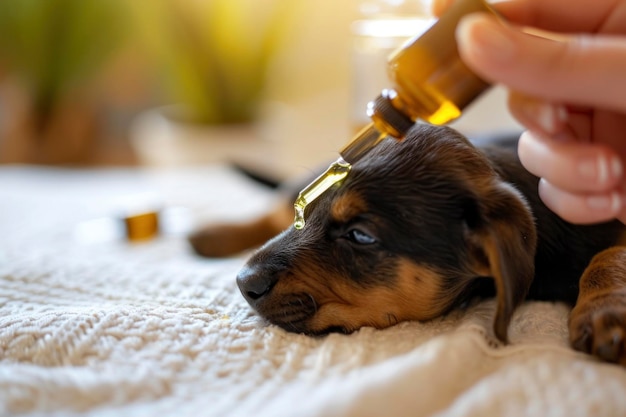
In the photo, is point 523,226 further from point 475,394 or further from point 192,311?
point 192,311

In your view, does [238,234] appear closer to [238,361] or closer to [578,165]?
[238,361]

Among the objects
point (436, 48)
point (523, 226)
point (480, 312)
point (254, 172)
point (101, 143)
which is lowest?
point (101, 143)

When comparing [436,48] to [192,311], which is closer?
[436,48]

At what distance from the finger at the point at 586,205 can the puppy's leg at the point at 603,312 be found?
170mm

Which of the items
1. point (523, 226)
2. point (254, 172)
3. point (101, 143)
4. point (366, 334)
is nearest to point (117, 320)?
point (366, 334)

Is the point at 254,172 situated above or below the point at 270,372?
below

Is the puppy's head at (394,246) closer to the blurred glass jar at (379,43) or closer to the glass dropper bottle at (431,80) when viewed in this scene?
the glass dropper bottle at (431,80)

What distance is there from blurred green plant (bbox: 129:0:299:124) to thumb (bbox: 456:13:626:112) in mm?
3299

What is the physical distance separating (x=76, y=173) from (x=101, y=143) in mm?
1360

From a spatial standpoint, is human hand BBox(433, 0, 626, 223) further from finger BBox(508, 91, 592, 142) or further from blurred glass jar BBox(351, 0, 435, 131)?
blurred glass jar BBox(351, 0, 435, 131)

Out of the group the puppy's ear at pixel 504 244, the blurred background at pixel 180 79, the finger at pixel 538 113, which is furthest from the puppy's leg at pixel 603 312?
the blurred background at pixel 180 79

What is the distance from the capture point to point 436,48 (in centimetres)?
121

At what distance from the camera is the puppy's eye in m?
1.53

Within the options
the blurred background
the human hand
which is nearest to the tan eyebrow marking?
the human hand
